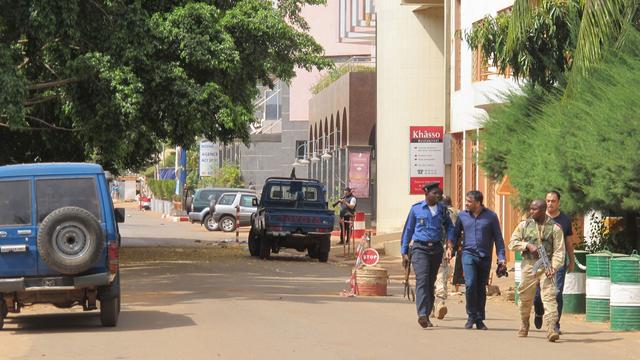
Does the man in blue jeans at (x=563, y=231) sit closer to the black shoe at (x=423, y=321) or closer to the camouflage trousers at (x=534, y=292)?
the camouflage trousers at (x=534, y=292)

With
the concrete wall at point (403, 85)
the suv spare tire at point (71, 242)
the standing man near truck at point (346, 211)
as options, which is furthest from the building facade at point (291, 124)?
the suv spare tire at point (71, 242)

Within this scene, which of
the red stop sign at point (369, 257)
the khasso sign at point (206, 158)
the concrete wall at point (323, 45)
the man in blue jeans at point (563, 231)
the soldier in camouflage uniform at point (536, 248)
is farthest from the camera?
the concrete wall at point (323, 45)

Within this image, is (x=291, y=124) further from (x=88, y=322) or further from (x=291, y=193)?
(x=88, y=322)

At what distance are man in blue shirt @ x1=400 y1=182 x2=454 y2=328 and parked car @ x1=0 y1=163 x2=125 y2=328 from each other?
3.74 metres

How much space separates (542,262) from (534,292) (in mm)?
414

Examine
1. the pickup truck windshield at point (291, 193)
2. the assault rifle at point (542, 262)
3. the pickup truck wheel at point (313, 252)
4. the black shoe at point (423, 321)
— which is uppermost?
the pickup truck windshield at point (291, 193)

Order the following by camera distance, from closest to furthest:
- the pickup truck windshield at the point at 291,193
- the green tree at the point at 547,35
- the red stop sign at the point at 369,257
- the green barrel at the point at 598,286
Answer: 1. the green barrel at the point at 598,286
2. the green tree at the point at 547,35
3. the red stop sign at the point at 369,257
4. the pickup truck windshield at the point at 291,193

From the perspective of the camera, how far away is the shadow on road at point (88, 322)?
17.5 m

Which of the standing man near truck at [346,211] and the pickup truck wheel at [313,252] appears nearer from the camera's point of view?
the pickup truck wheel at [313,252]

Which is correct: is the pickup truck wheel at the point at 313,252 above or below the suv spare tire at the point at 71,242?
below

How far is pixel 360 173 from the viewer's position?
6066 cm

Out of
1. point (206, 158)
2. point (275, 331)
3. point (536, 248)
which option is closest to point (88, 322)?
point (275, 331)

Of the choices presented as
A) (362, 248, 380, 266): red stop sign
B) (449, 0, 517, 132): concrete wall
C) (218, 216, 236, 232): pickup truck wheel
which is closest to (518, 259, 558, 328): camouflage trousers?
(362, 248, 380, 266): red stop sign

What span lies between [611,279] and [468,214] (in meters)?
2.06
